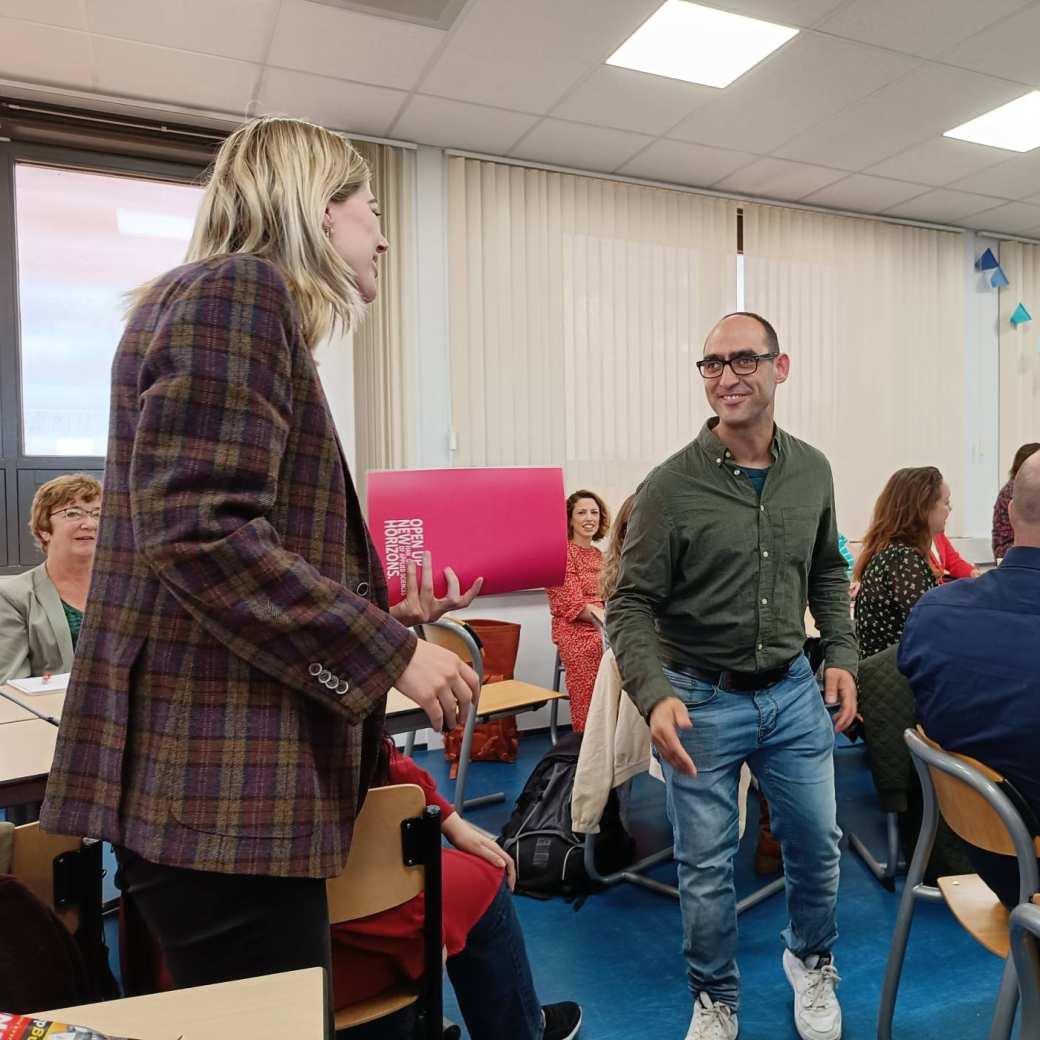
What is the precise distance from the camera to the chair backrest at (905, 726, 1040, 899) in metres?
1.33

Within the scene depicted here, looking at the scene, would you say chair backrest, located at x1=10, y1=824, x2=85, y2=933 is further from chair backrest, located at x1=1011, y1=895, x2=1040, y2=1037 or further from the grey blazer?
the grey blazer

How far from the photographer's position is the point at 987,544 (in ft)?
18.7

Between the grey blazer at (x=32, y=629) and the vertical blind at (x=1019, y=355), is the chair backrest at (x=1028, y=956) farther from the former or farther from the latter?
the vertical blind at (x=1019, y=355)

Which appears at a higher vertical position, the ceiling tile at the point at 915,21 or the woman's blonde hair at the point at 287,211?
the ceiling tile at the point at 915,21

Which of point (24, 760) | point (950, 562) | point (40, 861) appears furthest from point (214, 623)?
point (950, 562)

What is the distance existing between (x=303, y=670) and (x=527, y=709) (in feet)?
8.48

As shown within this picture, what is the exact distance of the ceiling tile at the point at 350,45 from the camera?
3.01m

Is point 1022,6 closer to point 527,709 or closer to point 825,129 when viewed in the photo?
point 825,129

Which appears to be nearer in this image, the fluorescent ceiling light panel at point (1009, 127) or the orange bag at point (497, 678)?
the fluorescent ceiling light panel at point (1009, 127)

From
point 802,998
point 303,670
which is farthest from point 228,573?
point 802,998

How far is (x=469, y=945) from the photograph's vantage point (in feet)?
4.40

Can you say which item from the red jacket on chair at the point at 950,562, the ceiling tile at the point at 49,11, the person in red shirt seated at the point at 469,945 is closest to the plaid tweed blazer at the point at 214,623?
the person in red shirt seated at the point at 469,945

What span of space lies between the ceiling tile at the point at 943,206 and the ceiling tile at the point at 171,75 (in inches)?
148

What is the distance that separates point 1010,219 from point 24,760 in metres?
5.96
